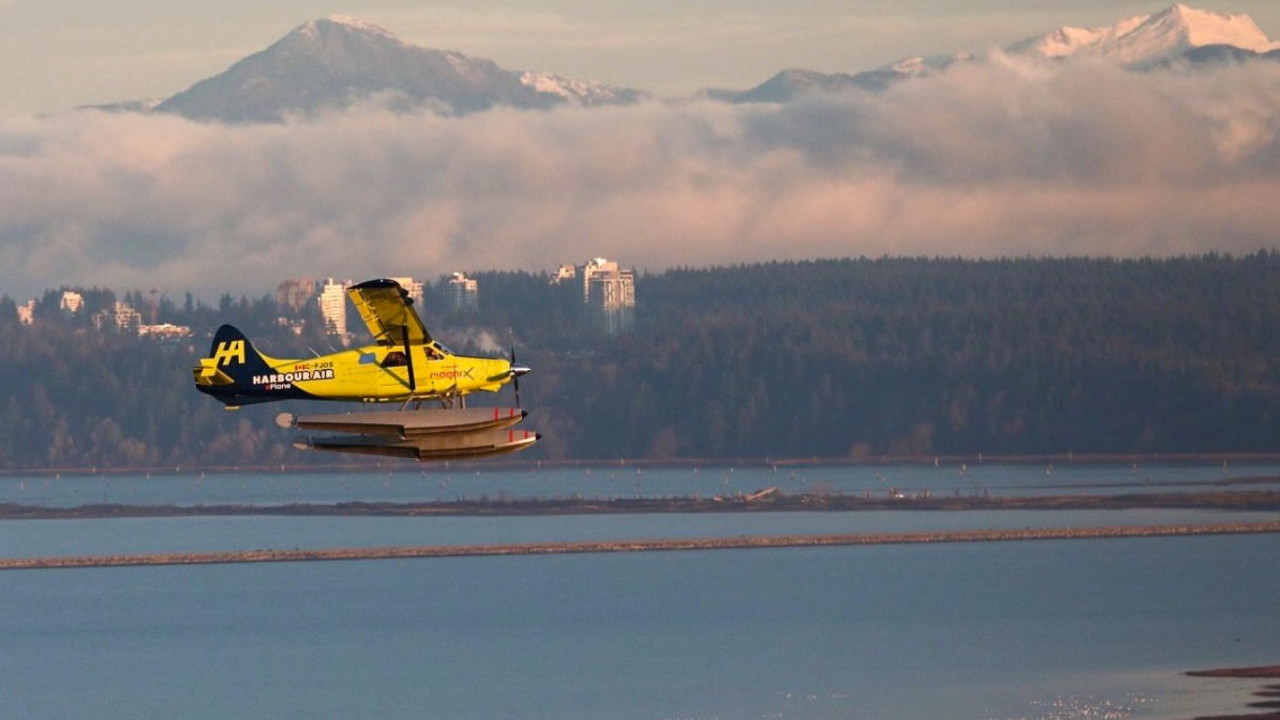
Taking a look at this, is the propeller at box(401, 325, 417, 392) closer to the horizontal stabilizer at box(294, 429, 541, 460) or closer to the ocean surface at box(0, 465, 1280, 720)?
the horizontal stabilizer at box(294, 429, 541, 460)

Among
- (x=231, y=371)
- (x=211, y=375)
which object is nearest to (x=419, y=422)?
(x=231, y=371)

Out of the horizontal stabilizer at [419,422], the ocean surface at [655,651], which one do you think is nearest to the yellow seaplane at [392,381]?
the horizontal stabilizer at [419,422]

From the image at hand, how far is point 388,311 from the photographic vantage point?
5550 cm

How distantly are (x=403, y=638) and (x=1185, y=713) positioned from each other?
64270 millimetres

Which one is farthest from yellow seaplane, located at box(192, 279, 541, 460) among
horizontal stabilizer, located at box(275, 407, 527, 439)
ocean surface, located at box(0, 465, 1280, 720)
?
ocean surface, located at box(0, 465, 1280, 720)

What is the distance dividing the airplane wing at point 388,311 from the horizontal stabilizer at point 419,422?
2.21 m

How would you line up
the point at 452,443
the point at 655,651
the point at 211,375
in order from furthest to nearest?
the point at 655,651 < the point at 211,375 < the point at 452,443

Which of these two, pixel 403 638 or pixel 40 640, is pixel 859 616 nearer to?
pixel 403 638

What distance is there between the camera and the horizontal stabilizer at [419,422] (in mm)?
53750

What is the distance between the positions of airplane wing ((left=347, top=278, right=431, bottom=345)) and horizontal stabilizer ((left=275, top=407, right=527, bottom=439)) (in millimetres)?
2205

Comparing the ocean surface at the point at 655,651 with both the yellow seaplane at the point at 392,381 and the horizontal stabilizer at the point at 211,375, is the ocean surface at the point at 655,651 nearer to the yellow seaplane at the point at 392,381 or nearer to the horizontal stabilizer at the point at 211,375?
the yellow seaplane at the point at 392,381

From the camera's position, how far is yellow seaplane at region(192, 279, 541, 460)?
178 ft

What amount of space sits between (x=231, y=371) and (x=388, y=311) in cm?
417

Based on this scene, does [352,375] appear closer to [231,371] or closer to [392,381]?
[392,381]
